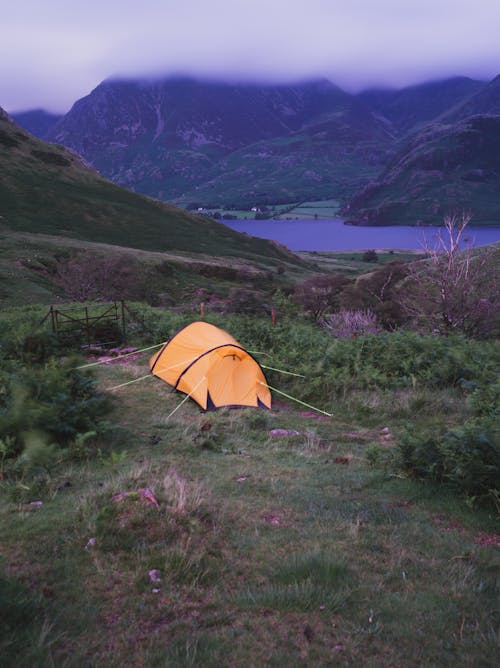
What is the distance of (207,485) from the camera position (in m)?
6.54

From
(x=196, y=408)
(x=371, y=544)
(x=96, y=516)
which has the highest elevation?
(x=96, y=516)

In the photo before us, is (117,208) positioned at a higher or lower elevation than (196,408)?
higher

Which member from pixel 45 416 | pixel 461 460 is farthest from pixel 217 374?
pixel 461 460

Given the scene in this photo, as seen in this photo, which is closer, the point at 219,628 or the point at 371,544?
the point at 219,628

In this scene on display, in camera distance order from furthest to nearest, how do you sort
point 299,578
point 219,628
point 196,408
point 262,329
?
point 262,329 < point 196,408 < point 299,578 < point 219,628

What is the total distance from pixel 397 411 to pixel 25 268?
1709 inches

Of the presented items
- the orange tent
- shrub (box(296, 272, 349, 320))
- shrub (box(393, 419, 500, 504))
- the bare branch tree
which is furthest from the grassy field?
shrub (box(296, 272, 349, 320))

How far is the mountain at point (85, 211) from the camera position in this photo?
7794 cm

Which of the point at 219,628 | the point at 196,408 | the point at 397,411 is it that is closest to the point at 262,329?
the point at 196,408

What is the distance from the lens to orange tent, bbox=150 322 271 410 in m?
12.1

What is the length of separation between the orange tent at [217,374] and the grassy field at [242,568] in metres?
4.31

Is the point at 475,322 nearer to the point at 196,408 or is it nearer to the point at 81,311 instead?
the point at 196,408

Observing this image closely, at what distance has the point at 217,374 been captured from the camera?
485 inches

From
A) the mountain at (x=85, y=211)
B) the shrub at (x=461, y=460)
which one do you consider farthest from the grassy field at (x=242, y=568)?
the mountain at (x=85, y=211)
